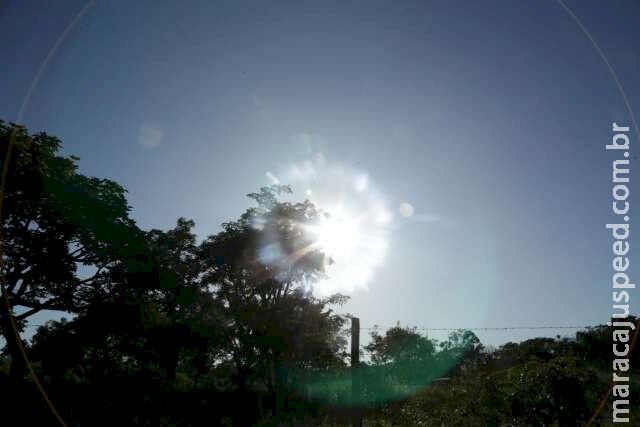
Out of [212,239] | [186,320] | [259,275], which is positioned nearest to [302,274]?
[259,275]

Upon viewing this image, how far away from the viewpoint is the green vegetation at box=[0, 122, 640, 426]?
14.7 m

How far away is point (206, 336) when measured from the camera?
84.7 ft

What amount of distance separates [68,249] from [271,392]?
17.3 meters

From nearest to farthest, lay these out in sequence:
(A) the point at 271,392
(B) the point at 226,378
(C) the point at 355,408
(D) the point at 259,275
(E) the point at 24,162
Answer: (C) the point at 355,408
(E) the point at 24,162
(A) the point at 271,392
(D) the point at 259,275
(B) the point at 226,378

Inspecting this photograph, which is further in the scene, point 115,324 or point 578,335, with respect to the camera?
point 578,335

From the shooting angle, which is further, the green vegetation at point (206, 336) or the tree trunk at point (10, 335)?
the tree trunk at point (10, 335)

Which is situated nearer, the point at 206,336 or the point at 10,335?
the point at 10,335

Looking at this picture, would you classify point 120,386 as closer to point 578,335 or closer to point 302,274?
point 302,274

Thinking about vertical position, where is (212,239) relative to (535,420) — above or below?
above

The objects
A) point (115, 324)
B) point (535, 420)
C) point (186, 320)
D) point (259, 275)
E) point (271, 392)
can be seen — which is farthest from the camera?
point (259, 275)

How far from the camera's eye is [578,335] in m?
28.6

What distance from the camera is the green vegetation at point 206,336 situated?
1473 cm

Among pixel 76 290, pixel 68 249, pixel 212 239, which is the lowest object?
pixel 76 290

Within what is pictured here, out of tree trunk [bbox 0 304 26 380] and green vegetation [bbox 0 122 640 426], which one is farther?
tree trunk [bbox 0 304 26 380]
